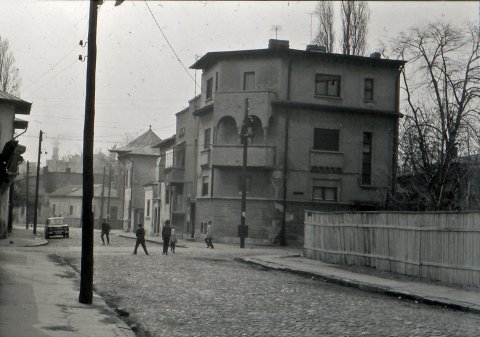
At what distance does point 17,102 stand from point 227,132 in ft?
48.9

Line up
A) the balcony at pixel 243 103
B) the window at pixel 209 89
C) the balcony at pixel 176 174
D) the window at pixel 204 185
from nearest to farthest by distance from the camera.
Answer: the balcony at pixel 243 103 → the window at pixel 204 185 → the window at pixel 209 89 → the balcony at pixel 176 174

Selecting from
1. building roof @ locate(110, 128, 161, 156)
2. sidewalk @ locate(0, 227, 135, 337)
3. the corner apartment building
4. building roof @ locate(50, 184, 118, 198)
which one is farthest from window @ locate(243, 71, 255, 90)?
building roof @ locate(50, 184, 118, 198)

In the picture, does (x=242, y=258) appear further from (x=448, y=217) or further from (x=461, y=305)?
(x=461, y=305)

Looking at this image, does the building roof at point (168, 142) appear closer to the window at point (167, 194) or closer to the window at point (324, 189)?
the window at point (167, 194)

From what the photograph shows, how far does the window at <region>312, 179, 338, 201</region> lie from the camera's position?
42250 millimetres

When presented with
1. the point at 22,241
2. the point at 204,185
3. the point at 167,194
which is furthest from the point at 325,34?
the point at 22,241

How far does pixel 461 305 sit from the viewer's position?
1291 cm

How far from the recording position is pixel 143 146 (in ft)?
250

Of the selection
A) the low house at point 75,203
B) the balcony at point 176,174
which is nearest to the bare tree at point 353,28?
the balcony at point 176,174

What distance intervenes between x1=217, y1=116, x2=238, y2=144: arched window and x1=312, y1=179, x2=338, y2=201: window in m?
6.23

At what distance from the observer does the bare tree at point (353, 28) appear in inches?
1661

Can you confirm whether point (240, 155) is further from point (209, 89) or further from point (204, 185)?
point (209, 89)

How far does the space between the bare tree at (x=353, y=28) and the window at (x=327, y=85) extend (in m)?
3.58

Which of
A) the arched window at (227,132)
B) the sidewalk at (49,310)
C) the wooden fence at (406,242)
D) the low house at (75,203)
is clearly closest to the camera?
the sidewalk at (49,310)
